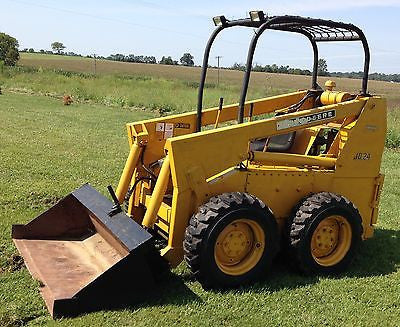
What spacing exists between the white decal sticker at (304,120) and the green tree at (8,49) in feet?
199

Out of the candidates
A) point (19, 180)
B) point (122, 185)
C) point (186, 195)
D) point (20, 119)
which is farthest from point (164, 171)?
point (20, 119)

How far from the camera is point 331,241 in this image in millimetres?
4812

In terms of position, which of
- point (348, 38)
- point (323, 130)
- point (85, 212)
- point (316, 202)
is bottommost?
point (85, 212)

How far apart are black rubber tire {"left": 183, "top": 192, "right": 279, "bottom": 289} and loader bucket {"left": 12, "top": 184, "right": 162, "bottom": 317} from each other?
31 cm

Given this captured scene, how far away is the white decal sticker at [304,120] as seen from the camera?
462 cm

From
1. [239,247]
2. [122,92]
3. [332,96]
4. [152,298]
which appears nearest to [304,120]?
[332,96]

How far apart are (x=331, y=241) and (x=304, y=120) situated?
45.1 inches

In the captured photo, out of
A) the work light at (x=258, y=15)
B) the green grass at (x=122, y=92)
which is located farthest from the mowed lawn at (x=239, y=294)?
the green grass at (x=122, y=92)

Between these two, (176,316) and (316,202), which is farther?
(316,202)

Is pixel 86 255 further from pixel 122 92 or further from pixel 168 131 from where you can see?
pixel 122 92

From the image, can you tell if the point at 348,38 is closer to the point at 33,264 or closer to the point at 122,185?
the point at 122,185

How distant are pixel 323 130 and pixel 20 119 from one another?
11.8 metres

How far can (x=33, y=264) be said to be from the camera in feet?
14.5

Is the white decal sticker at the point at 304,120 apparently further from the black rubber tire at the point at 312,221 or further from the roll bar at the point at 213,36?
the roll bar at the point at 213,36
